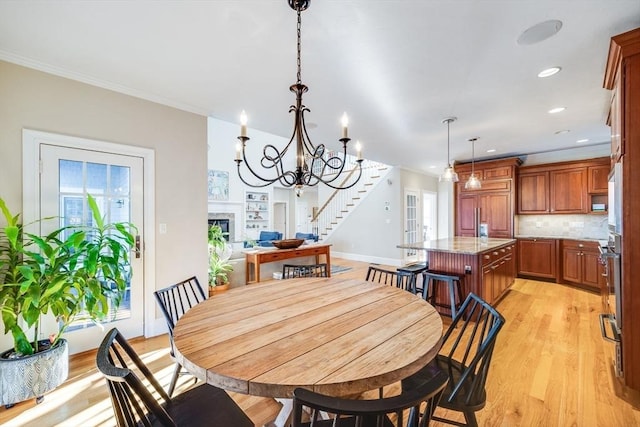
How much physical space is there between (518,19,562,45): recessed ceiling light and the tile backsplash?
4.61 metres

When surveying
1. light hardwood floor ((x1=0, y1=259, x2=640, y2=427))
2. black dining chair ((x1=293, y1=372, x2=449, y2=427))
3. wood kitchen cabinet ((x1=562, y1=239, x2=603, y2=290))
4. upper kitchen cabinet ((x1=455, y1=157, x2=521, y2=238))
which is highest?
upper kitchen cabinet ((x1=455, y1=157, x2=521, y2=238))

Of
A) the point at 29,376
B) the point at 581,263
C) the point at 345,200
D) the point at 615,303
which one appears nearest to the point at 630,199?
the point at 615,303

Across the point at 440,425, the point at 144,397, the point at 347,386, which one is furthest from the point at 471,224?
the point at 144,397

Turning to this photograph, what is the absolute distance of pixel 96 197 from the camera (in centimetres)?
265

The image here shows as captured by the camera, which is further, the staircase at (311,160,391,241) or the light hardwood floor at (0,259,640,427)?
the staircase at (311,160,391,241)

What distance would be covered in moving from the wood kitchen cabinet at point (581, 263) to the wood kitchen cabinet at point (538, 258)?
0.15 m

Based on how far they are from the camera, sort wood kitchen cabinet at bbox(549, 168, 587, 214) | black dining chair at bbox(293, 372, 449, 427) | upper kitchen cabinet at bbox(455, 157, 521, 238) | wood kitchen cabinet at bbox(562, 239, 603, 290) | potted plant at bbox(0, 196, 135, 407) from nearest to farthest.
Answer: black dining chair at bbox(293, 372, 449, 427), potted plant at bbox(0, 196, 135, 407), wood kitchen cabinet at bbox(562, 239, 603, 290), wood kitchen cabinet at bbox(549, 168, 587, 214), upper kitchen cabinet at bbox(455, 157, 521, 238)

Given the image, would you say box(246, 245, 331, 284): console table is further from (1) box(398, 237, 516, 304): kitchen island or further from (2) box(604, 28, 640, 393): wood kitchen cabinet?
(2) box(604, 28, 640, 393): wood kitchen cabinet

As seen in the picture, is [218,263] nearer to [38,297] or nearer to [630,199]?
[38,297]

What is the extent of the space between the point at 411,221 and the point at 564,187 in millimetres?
3138

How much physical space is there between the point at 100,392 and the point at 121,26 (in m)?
2.60

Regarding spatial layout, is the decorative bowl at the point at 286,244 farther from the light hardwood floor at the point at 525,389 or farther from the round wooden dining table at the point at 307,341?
the round wooden dining table at the point at 307,341

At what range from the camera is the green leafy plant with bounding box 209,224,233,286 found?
149 inches

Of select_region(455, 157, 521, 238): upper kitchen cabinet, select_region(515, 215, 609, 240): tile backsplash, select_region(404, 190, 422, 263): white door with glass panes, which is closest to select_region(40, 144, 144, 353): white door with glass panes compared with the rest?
select_region(404, 190, 422, 263): white door with glass panes
